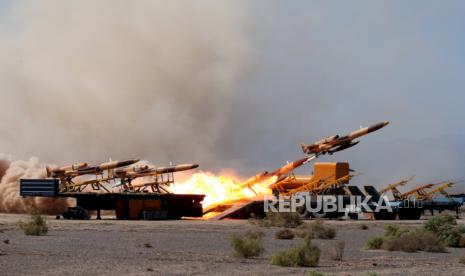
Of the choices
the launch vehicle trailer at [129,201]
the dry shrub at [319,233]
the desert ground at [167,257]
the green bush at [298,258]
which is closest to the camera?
the desert ground at [167,257]

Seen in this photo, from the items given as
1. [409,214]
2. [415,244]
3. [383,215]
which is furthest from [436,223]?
[409,214]

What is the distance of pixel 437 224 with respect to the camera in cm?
4056

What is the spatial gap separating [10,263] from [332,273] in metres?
9.25

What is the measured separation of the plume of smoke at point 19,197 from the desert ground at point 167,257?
28.8 m

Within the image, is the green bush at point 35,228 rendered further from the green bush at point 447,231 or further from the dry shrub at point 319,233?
the green bush at point 447,231

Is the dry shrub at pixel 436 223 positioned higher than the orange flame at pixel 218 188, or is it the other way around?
the orange flame at pixel 218 188

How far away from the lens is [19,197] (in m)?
70.3

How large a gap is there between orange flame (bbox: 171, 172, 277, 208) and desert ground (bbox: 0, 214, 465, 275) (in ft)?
87.5

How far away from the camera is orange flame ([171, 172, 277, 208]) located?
67.8 meters

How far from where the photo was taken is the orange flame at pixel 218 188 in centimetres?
6781

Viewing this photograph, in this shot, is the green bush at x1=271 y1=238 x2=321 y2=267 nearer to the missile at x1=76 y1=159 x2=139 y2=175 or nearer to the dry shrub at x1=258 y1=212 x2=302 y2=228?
the dry shrub at x1=258 y1=212 x2=302 y2=228

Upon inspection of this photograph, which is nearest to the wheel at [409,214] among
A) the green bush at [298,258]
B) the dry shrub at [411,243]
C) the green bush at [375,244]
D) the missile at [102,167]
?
the missile at [102,167]

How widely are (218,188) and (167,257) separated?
40450mm

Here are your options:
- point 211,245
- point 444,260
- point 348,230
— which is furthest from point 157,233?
point 444,260
